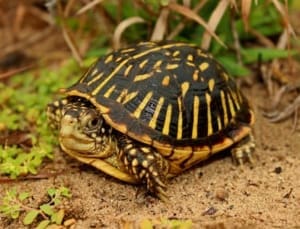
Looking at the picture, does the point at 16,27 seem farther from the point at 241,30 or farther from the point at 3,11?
the point at 241,30

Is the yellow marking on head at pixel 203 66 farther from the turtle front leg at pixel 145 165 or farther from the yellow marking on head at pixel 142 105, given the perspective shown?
the turtle front leg at pixel 145 165

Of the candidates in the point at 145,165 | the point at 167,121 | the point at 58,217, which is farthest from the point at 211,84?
the point at 58,217

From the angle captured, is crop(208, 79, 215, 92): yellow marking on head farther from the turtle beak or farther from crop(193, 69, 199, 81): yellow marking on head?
the turtle beak

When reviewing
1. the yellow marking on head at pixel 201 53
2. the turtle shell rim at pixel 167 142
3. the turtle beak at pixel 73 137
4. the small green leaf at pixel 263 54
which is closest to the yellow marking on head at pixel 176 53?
the yellow marking on head at pixel 201 53

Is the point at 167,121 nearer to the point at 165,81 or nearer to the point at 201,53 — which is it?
the point at 165,81

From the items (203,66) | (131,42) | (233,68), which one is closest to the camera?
(203,66)

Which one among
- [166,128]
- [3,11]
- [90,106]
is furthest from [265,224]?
[3,11]
